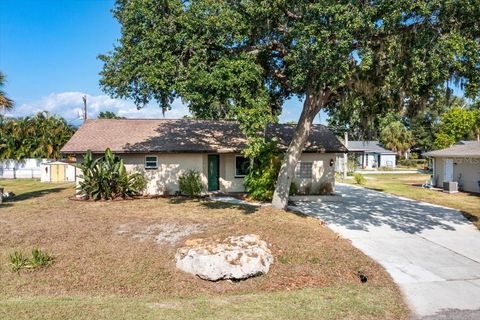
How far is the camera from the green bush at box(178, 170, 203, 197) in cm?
2022

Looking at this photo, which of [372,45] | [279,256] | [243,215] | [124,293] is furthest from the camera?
[243,215]

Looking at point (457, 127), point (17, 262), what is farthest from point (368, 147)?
point (17, 262)

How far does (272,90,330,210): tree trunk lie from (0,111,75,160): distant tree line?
2945 centimetres

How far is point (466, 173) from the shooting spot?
2539cm

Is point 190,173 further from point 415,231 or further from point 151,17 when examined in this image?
point 415,231

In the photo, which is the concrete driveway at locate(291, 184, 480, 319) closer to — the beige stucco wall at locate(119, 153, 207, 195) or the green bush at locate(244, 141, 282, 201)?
the green bush at locate(244, 141, 282, 201)

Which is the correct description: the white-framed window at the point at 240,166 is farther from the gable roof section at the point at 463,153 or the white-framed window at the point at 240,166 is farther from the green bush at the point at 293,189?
the gable roof section at the point at 463,153

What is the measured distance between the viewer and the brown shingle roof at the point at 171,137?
68.3 feet

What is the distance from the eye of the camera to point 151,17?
12914 mm

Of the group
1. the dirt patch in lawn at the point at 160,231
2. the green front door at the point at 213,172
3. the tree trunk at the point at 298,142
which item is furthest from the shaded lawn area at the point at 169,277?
the green front door at the point at 213,172

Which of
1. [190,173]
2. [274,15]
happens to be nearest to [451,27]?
[274,15]

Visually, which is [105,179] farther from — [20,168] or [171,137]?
[20,168]

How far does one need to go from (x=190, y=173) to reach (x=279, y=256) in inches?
450

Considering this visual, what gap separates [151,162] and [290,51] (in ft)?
34.7
